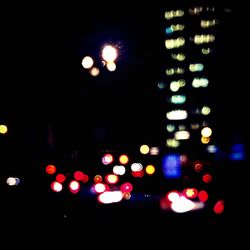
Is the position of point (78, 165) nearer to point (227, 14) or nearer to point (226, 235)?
point (226, 235)

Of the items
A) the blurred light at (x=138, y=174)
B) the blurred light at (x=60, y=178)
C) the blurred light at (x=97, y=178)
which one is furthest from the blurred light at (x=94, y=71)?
the blurred light at (x=60, y=178)

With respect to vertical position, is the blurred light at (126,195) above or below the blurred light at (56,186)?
below

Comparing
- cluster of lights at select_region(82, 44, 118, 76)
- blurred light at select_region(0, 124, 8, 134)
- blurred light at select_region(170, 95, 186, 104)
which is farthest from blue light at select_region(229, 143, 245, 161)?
blurred light at select_region(170, 95, 186, 104)

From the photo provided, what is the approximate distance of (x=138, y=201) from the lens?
12.0 metres

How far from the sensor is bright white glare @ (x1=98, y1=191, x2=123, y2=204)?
11236 mm

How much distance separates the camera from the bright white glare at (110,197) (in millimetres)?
11236

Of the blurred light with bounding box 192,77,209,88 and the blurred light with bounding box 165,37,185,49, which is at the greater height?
the blurred light with bounding box 165,37,185,49

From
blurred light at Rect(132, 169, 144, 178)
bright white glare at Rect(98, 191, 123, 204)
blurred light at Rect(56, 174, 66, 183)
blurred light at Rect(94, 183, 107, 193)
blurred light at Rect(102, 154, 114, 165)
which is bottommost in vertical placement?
bright white glare at Rect(98, 191, 123, 204)

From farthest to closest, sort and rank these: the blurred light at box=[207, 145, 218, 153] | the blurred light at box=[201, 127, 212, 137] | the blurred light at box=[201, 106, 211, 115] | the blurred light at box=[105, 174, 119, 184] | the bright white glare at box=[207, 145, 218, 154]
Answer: the blurred light at box=[201, 106, 211, 115] → the blurred light at box=[201, 127, 212, 137] → the bright white glare at box=[207, 145, 218, 154] → the blurred light at box=[207, 145, 218, 153] → the blurred light at box=[105, 174, 119, 184]

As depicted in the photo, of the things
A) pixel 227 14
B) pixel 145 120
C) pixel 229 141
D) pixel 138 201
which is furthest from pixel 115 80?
pixel 138 201

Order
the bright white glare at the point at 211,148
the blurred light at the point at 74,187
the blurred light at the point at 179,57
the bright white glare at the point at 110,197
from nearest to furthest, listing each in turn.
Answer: the bright white glare at the point at 110,197, the blurred light at the point at 74,187, the bright white glare at the point at 211,148, the blurred light at the point at 179,57

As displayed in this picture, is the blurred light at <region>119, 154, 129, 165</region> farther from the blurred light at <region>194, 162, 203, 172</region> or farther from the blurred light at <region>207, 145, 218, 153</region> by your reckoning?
the blurred light at <region>207, 145, 218, 153</region>

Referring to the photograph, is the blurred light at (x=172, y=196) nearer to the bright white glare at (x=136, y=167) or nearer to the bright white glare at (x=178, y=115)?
the bright white glare at (x=136, y=167)

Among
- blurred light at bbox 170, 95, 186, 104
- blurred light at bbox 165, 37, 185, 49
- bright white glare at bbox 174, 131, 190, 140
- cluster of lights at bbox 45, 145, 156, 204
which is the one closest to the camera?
cluster of lights at bbox 45, 145, 156, 204
